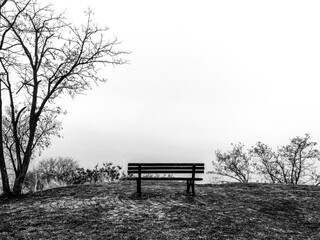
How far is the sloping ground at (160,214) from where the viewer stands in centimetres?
647

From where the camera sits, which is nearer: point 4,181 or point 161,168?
point 161,168

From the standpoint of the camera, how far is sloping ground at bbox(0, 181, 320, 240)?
21.2ft

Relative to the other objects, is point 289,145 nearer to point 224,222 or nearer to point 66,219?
point 224,222

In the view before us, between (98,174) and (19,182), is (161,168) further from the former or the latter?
(98,174)

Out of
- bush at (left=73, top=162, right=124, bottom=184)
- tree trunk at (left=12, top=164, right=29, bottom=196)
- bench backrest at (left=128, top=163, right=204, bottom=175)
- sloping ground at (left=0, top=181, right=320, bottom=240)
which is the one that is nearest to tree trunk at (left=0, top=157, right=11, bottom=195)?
tree trunk at (left=12, top=164, right=29, bottom=196)

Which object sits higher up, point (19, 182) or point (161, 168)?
point (161, 168)

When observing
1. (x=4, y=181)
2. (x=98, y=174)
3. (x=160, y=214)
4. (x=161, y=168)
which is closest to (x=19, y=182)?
(x=4, y=181)

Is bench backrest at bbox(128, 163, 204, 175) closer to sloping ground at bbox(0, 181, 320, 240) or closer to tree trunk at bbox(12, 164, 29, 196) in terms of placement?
sloping ground at bbox(0, 181, 320, 240)

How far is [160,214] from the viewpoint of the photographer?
7715 millimetres

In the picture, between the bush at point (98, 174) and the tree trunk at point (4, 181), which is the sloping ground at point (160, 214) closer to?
the tree trunk at point (4, 181)

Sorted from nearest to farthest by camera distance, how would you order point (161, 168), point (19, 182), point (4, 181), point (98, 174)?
point (161, 168) < point (4, 181) < point (19, 182) < point (98, 174)

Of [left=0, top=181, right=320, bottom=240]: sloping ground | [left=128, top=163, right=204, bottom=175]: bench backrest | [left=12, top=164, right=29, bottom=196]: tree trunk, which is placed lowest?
[left=0, top=181, right=320, bottom=240]: sloping ground

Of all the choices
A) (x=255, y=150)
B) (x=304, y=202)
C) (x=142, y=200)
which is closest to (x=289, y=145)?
(x=255, y=150)

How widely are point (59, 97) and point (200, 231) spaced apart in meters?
8.49
